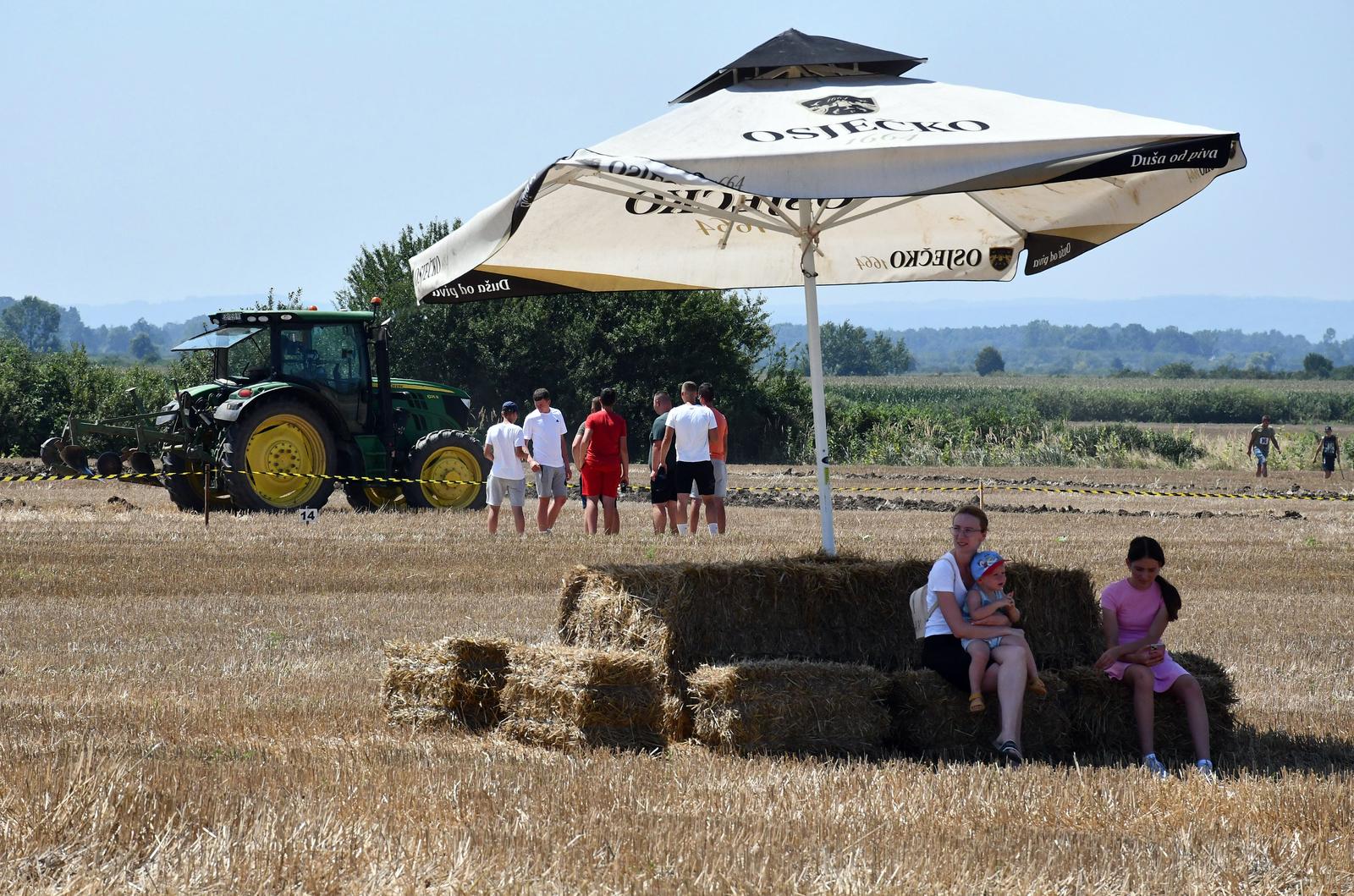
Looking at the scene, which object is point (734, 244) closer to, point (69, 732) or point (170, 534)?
point (69, 732)

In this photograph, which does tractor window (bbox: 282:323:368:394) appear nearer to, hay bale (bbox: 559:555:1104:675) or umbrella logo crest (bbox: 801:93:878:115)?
hay bale (bbox: 559:555:1104:675)

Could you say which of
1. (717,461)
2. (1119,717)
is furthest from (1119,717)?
(717,461)

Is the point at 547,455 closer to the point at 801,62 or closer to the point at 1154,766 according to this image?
the point at 801,62

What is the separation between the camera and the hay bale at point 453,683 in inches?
291

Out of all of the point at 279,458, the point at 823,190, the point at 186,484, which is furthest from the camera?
the point at 186,484

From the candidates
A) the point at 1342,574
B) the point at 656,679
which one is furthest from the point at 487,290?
the point at 1342,574

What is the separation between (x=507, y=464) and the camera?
15.9 m

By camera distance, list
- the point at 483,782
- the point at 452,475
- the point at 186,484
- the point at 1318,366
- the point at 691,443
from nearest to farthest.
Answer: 1. the point at 483,782
2. the point at 691,443
3. the point at 186,484
4. the point at 452,475
5. the point at 1318,366

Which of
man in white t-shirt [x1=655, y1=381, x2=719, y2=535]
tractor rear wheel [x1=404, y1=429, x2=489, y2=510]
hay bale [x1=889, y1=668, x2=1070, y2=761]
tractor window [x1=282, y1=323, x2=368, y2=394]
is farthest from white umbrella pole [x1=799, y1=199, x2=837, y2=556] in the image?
tractor window [x1=282, y1=323, x2=368, y2=394]

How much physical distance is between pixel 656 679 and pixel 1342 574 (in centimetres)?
1034

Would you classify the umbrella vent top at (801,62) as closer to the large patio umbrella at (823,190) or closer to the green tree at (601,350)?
the large patio umbrella at (823,190)

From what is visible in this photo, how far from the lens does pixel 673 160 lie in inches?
263

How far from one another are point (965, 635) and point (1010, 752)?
1.81ft

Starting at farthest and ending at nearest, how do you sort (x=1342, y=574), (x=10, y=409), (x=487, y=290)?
1. (x=10, y=409)
2. (x=1342, y=574)
3. (x=487, y=290)
